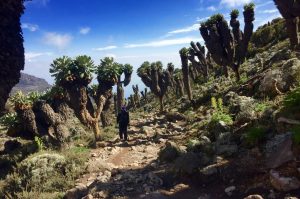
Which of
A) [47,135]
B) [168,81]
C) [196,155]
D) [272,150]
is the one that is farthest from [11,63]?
[168,81]

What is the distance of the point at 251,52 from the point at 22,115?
36882 millimetres

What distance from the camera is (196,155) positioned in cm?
1066

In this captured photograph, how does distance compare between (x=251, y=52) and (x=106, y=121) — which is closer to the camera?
(x=106, y=121)

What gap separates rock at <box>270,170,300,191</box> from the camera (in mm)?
7102

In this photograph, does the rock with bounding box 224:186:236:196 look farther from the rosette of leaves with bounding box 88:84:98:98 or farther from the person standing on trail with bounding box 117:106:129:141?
the rosette of leaves with bounding box 88:84:98:98

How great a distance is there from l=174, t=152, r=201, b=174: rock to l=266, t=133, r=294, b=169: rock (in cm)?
235

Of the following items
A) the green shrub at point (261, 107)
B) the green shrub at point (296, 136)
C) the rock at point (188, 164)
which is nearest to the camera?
the green shrub at point (296, 136)

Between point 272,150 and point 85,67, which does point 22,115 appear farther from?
point 272,150

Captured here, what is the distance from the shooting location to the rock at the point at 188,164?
10234mm

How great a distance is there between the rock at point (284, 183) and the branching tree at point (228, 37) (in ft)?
66.4

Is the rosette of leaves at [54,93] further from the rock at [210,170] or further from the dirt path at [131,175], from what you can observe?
the rock at [210,170]

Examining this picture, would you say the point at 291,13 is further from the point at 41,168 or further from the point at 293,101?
the point at 41,168

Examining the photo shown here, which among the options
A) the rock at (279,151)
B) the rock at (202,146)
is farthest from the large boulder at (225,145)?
the rock at (279,151)

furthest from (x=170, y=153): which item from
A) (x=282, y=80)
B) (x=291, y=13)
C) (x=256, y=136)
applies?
(x=291, y=13)
